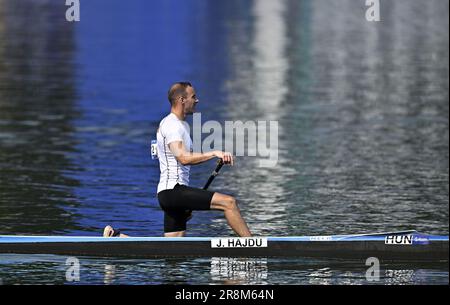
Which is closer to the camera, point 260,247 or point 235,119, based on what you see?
point 260,247

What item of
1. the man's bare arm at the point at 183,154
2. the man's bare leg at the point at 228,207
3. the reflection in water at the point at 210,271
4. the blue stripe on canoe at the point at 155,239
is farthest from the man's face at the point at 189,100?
the reflection in water at the point at 210,271

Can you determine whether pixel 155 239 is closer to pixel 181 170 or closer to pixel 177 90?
pixel 181 170

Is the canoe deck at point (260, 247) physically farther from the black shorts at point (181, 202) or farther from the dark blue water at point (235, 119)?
the black shorts at point (181, 202)

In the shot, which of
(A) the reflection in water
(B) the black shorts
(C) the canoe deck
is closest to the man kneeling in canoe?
(B) the black shorts

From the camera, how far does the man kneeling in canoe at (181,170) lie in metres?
18.0

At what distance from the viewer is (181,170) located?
1836cm

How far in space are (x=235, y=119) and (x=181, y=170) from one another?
1472 centimetres

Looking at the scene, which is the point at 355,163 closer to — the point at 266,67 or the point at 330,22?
the point at 266,67

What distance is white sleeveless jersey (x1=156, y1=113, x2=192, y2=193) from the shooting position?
1806 centimetres

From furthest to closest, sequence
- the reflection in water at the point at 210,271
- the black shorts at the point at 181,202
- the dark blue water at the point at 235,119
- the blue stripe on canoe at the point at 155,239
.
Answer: the dark blue water at the point at 235,119 < the blue stripe on canoe at the point at 155,239 < the black shorts at the point at 181,202 < the reflection in water at the point at 210,271

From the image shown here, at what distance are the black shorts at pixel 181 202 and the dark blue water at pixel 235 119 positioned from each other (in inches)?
22.9

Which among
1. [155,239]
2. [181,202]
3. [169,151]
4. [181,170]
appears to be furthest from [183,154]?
[155,239]

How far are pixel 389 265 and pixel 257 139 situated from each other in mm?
12229

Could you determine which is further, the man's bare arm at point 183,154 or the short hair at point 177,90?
the short hair at point 177,90
